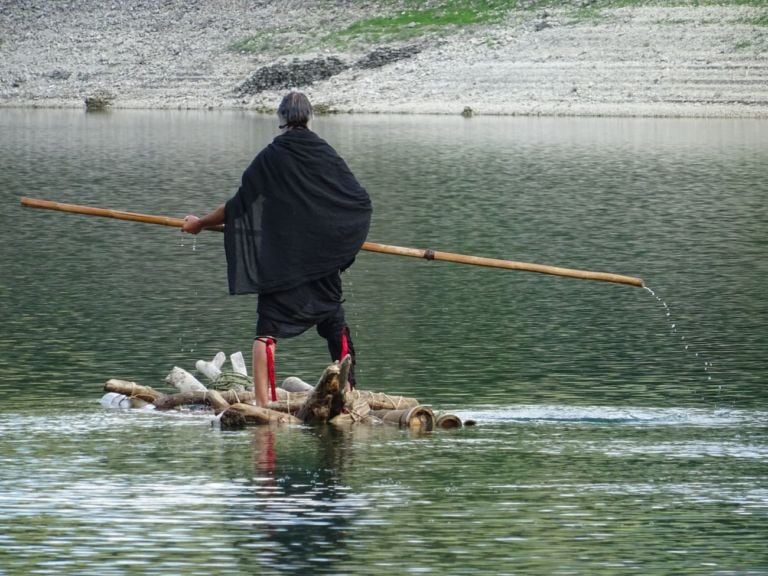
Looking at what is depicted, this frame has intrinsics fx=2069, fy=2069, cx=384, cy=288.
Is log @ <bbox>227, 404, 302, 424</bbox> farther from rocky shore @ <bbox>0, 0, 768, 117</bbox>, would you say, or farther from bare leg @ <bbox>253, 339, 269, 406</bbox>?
rocky shore @ <bbox>0, 0, 768, 117</bbox>

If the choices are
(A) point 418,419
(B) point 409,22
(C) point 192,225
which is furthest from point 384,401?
(B) point 409,22

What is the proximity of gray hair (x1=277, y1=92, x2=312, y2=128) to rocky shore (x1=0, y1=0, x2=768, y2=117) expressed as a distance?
59619 mm

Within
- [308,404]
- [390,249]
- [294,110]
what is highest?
[294,110]

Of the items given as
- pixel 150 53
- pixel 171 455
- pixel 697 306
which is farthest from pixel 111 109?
pixel 171 455

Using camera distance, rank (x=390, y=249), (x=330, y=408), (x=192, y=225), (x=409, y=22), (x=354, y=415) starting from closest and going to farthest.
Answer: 1. (x=330, y=408)
2. (x=354, y=415)
3. (x=192, y=225)
4. (x=390, y=249)
5. (x=409, y=22)

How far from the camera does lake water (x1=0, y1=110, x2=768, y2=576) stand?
38.3 feet

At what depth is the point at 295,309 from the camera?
15602mm

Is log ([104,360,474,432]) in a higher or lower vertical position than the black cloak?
lower

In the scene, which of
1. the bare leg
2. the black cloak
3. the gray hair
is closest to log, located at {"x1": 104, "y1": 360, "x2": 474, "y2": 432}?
the bare leg

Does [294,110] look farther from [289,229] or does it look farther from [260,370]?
[260,370]

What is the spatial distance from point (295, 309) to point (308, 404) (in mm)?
753

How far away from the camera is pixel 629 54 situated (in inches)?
3147

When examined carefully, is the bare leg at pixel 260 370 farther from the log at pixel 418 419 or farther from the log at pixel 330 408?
the log at pixel 418 419

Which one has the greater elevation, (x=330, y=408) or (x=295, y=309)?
(x=295, y=309)
